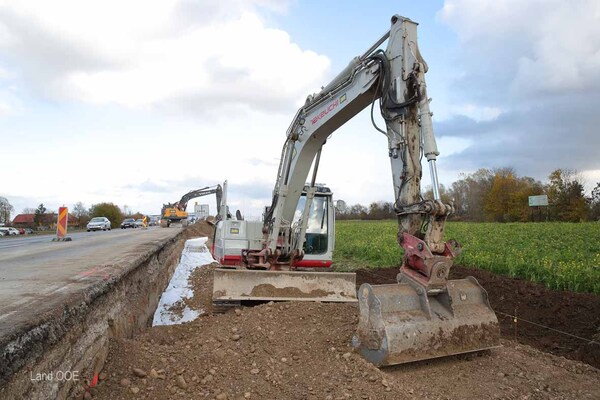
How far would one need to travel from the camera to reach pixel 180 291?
10039mm

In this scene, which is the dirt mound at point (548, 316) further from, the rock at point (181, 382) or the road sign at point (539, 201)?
the road sign at point (539, 201)

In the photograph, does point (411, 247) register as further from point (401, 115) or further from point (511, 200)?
point (511, 200)

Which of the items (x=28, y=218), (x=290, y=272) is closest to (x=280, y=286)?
(x=290, y=272)

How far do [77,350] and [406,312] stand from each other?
118 inches

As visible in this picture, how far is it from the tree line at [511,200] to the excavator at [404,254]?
43636 mm

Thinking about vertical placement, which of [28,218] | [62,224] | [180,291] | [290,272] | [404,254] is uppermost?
[28,218]

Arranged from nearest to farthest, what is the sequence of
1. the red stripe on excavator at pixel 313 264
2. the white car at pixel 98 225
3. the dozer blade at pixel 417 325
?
the dozer blade at pixel 417 325
the red stripe on excavator at pixel 313 264
the white car at pixel 98 225

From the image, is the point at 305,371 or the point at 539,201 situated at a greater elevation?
the point at 539,201

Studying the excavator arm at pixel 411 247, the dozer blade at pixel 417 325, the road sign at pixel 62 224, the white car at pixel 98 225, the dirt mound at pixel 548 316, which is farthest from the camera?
the white car at pixel 98 225

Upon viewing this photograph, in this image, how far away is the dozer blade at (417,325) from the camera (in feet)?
13.8

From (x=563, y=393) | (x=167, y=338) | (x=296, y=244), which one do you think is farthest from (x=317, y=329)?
(x=296, y=244)

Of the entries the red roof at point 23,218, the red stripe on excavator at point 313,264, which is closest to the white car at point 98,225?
the red stripe on excavator at point 313,264

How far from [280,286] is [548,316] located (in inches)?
185

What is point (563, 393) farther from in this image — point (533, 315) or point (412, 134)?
point (533, 315)
